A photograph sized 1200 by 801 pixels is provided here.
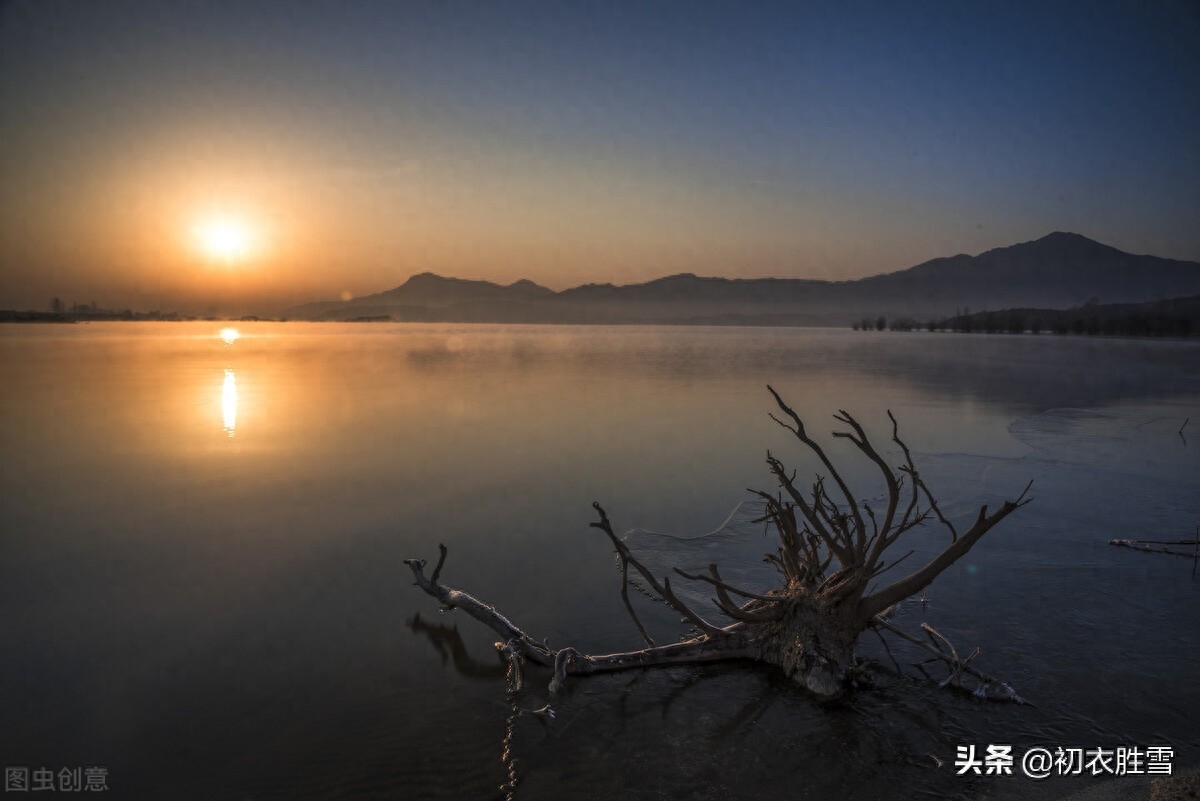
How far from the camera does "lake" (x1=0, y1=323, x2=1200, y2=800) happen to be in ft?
14.1

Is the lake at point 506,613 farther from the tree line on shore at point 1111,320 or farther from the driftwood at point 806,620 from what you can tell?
the tree line on shore at point 1111,320

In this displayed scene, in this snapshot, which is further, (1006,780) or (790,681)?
(790,681)

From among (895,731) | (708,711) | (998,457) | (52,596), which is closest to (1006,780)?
(895,731)

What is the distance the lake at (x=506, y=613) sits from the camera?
4.30 meters

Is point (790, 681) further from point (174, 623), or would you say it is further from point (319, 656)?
point (174, 623)

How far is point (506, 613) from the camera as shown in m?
6.45

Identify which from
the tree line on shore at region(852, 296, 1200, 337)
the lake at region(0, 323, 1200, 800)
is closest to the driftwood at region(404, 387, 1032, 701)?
the lake at region(0, 323, 1200, 800)

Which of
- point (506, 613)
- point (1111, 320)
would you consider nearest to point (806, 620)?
point (506, 613)

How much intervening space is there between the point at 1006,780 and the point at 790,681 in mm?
1441

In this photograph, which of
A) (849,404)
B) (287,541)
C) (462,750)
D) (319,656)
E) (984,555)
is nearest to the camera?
(462,750)

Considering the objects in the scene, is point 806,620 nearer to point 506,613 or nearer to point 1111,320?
point 506,613

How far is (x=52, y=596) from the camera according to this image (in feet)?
22.6

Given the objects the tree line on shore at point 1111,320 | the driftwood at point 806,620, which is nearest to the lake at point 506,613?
the driftwood at point 806,620

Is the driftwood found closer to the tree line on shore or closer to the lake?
the lake
